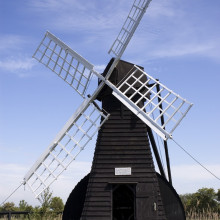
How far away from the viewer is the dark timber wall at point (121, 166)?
1346 cm

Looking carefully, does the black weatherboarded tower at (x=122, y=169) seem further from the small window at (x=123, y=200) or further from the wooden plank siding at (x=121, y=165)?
the small window at (x=123, y=200)

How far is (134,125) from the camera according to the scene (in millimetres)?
14016

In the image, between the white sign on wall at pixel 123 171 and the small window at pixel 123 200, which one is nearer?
the white sign on wall at pixel 123 171

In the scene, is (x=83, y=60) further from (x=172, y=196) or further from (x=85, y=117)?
(x=172, y=196)

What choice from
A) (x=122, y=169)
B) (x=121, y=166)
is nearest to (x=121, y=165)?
(x=121, y=166)

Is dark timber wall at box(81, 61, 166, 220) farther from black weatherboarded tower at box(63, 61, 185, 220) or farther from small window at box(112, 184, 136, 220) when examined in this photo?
small window at box(112, 184, 136, 220)

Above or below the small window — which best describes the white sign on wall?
above

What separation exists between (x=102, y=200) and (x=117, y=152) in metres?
1.61

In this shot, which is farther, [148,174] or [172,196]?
[172,196]

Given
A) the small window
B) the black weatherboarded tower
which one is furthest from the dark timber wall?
the small window

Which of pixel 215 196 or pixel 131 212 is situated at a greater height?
pixel 215 196

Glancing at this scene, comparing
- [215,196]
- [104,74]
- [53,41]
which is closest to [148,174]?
[104,74]

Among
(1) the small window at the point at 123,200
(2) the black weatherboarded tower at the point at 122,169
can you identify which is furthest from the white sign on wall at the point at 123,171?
(1) the small window at the point at 123,200

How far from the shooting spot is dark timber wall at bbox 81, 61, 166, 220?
1346cm
